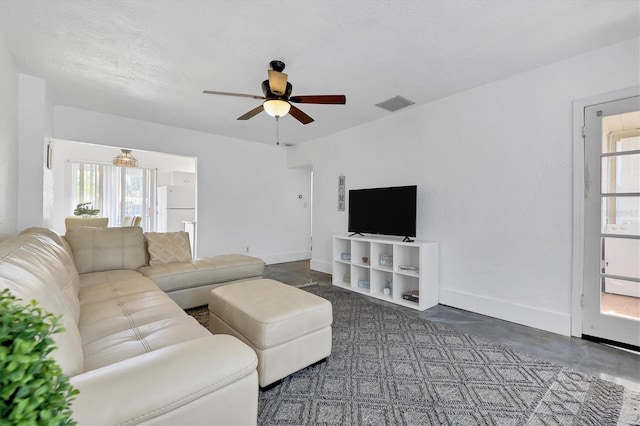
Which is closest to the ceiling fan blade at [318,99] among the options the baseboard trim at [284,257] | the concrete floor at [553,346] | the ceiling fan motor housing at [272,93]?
the ceiling fan motor housing at [272,93]

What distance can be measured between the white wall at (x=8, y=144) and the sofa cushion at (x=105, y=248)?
0.48 metres

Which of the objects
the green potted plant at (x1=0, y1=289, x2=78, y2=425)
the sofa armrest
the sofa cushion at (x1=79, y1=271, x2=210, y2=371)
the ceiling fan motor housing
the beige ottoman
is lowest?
the beige ottoman

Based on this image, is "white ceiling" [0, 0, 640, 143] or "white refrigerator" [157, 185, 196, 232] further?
"white refrigerator" [157, 185, 196, 232]

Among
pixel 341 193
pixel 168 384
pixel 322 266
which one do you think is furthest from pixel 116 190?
pixel 168 384

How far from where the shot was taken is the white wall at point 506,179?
2.49 metres

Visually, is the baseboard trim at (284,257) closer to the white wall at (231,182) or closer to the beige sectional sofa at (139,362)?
the white wall at (231,182)

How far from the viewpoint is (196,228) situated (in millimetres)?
4742

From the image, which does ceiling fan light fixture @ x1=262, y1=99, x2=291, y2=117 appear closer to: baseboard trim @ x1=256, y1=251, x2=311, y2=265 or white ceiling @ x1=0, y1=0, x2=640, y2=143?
white ceiling @ x1=0, y1=0, x2=640, y2=143

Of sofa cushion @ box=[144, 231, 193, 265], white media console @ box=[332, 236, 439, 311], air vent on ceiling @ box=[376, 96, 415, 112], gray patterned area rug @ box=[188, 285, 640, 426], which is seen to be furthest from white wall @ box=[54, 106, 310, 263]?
gray patterned area rug @ box=[188, 285, 640, 426]

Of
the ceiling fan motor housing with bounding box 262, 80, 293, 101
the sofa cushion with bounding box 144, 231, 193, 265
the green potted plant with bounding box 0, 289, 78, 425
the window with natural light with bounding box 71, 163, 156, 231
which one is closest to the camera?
the green potted plant with bounding box 0, 289, 78, 425

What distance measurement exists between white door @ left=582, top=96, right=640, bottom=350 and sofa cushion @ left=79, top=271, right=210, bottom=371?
308cm

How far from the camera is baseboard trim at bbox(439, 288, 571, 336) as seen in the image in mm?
2500

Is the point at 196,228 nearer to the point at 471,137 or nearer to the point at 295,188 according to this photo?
the point at 295,188

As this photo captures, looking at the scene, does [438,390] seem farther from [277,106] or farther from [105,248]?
[105,248]
